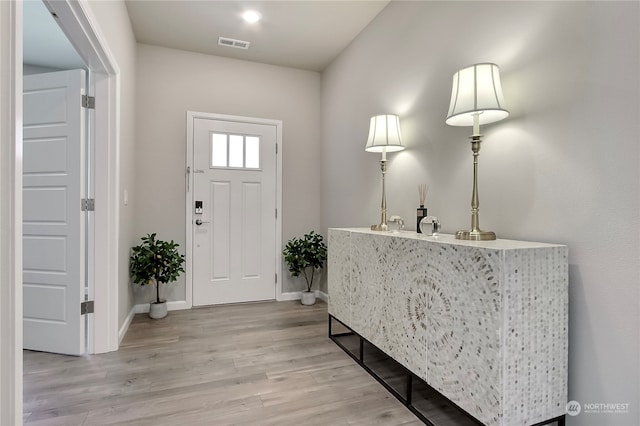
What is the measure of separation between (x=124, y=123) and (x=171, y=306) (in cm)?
184

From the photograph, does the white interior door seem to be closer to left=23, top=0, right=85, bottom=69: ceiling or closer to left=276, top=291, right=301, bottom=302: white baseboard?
left=23, top=0, right=85, bottom=69: ceiling

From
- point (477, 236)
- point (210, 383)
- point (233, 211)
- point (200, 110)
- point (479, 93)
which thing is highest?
point (200, 110)

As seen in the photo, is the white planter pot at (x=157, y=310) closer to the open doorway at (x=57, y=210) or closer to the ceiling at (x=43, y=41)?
the open doorway at (x=57, y=210)

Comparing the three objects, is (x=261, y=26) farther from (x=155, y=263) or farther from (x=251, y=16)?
(x=155, y=263)

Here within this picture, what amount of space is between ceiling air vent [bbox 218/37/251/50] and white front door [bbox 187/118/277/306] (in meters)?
0.76

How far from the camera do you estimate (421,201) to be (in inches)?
89.6

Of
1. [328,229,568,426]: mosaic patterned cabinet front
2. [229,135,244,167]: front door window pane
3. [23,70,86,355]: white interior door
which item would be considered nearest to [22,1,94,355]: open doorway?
[23,70,86,355]: white interior door

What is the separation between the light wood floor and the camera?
170 centimetres

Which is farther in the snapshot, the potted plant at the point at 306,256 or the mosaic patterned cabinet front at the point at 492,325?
the potted plant at the point at 306,256

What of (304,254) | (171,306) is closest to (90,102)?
(171,306)

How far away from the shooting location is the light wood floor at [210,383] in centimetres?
170

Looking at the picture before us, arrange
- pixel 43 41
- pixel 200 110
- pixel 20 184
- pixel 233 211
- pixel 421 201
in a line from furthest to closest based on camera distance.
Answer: pixel 233 211 < pixel 200 110 < pixel 43 41 < pixel 421 201 < pixel 20 184

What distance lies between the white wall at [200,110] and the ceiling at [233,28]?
20 cm

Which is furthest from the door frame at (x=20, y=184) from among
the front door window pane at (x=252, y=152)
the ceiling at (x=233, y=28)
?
the front door window pane at (x=252, y=152)
